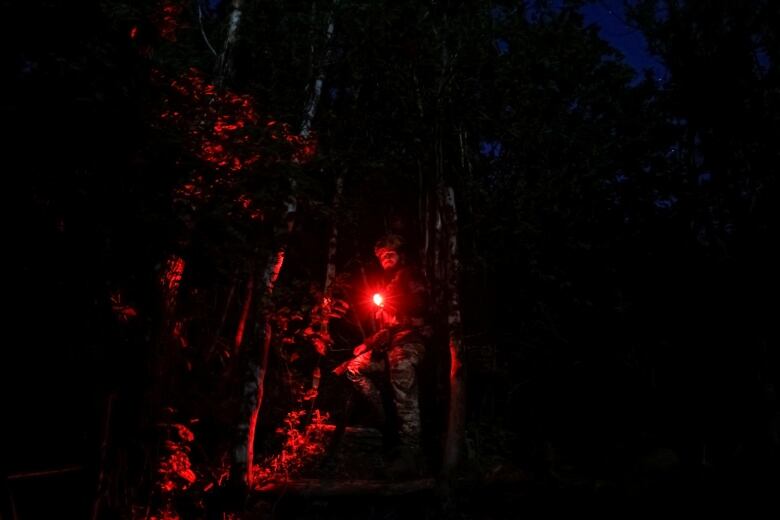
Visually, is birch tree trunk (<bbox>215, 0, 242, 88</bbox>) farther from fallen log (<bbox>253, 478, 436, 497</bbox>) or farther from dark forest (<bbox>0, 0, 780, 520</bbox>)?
→ fallen log (<bbox>253, 478, 436, 497</bbox>)

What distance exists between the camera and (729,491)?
635 centimetres

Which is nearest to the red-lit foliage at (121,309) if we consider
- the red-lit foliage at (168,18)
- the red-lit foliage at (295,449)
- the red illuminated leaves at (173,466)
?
the red illuminated leaves at (173,466)

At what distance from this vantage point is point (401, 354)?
30.6 feet

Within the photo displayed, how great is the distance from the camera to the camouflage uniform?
29.6ft

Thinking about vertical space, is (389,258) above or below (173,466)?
above

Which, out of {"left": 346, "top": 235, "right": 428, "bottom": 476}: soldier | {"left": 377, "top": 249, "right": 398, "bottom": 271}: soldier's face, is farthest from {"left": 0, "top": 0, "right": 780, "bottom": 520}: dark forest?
{"left": 377, "top": 249, "right": 398, "bottom": 271}: soldier's face

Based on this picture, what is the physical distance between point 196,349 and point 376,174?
6.17 metres

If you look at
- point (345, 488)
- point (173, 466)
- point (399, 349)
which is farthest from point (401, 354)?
point (173, 466)

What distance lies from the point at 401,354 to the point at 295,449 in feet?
9.10

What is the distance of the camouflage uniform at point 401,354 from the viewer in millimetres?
9008

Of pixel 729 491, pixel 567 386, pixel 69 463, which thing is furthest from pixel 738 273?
pixel 69 463

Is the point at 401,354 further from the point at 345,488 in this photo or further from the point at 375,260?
the point at 375,260

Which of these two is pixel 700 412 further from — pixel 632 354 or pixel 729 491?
pixel 729 491

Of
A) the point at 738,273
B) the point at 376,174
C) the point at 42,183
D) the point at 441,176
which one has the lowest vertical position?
the point at 42,183
